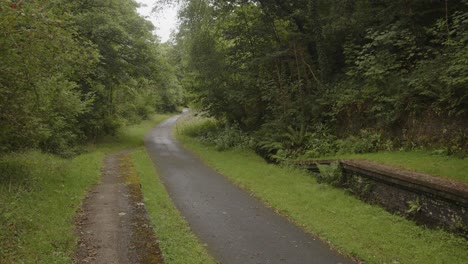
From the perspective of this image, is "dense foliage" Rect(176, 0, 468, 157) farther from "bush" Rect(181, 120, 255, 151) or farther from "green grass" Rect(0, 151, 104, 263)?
"green grass" Rect(0, 151, 104, 263)

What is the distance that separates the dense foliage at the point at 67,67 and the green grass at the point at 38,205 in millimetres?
951

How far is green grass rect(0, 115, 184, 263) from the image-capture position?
549 cm

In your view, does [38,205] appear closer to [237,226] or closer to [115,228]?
[115,228]

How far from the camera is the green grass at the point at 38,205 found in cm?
549

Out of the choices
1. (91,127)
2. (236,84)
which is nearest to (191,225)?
(236,84)

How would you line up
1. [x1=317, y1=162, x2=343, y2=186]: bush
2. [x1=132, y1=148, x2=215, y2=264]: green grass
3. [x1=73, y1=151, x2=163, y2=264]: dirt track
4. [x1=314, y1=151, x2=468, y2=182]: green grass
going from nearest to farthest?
[x1=73, y1=151, x2=163, y2=264]: dirt track < [x1=132, y1=148, x2=215, y2=264]: green grass < [x1=314, y1=151, x2=468, y2=182]: green grass < [x1=317, y1=162, x2=343, y2=186]: bush

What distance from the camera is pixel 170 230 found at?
7.38 meters

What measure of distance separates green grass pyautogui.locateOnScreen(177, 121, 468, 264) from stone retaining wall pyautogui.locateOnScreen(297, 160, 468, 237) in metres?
0.26

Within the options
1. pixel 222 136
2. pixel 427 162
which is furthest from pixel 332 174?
pixel 222 136

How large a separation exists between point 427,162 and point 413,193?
182 centimetres

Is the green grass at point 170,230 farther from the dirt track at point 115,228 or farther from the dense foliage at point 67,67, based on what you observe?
the dense foliage at point 67,67

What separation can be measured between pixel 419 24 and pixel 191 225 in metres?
11.2

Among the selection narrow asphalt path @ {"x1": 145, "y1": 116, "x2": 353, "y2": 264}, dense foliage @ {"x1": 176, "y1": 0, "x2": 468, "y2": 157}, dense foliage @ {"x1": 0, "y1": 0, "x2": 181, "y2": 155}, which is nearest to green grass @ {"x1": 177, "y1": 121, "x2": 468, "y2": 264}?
narrow asphalt path @ {"x1": 145, "y1": 116, "x2": 353, "y2": 264}

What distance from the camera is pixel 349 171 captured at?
1015 cm
